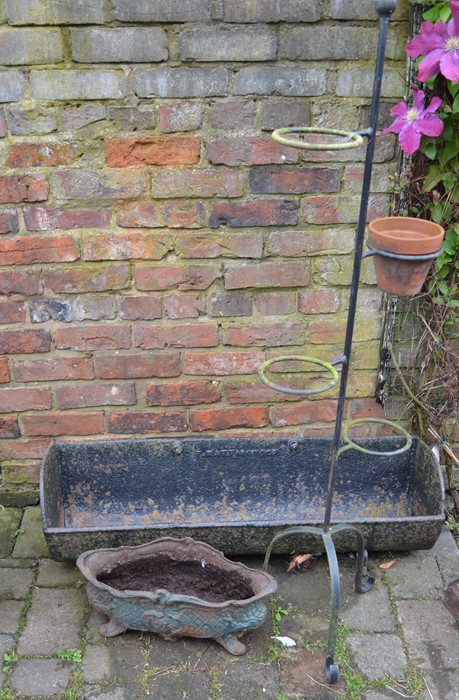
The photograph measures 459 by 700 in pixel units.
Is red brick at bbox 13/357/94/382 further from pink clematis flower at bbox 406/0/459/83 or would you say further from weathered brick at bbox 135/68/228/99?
pink clematis flower at bbox 406/0/459/83

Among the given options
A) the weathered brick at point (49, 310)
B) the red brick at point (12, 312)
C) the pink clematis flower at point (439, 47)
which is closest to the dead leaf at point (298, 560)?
the weathered brick at point (49, 310)

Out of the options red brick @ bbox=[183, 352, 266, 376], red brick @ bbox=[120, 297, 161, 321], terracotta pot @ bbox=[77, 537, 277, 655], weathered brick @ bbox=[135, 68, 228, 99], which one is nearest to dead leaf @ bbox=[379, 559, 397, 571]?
terracotta pot @ bbox=[77, 537, 277, 655]

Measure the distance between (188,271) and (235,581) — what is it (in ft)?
3.51

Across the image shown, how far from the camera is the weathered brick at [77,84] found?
2.20 meters

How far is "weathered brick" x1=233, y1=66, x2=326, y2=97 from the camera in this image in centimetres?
222

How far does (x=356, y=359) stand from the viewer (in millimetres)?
2637

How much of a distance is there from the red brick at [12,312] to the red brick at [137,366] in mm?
315

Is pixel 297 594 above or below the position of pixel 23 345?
below

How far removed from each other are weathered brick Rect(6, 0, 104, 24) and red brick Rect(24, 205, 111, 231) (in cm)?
58

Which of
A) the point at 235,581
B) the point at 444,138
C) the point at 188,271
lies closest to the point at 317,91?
the point at 444,138

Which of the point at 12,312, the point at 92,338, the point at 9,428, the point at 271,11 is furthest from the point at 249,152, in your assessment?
the point at 9,428

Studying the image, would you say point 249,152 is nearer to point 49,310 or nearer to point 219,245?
point 219,245

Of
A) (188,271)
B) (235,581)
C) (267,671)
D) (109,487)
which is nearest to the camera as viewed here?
(267,671)

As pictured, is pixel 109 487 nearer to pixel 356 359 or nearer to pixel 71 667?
pixel 71 667
